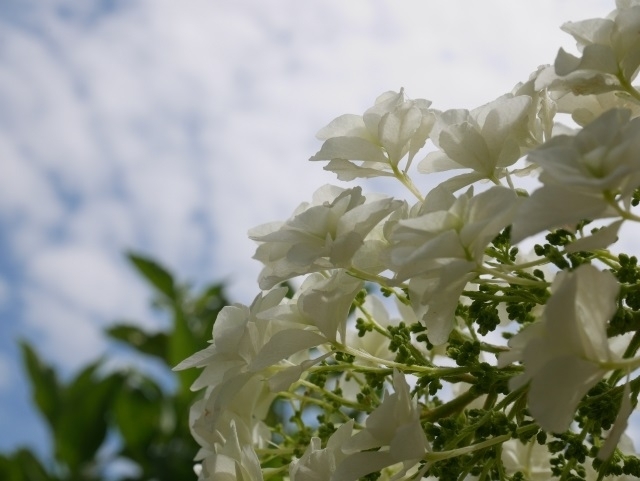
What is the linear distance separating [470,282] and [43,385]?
247 cm

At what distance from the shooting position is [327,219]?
0.77m

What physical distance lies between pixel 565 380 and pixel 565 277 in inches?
3.0

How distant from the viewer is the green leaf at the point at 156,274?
10.1 feet

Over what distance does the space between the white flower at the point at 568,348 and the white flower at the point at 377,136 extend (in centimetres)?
36

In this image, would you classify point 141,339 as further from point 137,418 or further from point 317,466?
point 317,466

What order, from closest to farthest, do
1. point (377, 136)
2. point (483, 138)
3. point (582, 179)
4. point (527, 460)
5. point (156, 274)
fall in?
point (582, 179) → point (483, 138) → point (377, 136) → point (527, 460) → point (156, 274)

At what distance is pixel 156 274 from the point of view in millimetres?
3121

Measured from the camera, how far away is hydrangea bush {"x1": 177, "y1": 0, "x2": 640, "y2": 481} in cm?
60

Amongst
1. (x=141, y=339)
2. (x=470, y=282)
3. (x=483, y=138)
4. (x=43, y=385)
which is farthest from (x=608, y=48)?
(x=43, y=385)

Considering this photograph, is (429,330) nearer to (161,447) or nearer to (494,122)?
(494,122)

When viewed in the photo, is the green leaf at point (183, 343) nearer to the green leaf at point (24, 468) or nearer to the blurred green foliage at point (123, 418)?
the blurred green foliage at point (123, 418)

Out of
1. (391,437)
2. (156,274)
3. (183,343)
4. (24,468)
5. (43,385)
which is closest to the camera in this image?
(391,437)

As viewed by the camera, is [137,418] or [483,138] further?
[137,418]

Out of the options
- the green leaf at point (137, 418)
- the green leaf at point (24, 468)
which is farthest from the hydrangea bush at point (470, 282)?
the green leaf at point (24, 468)
